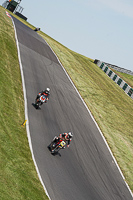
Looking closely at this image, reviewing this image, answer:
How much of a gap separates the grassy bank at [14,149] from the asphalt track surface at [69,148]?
0.80 meters

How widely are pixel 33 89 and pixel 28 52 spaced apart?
9.42 meters

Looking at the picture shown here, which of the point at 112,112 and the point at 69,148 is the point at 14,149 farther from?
the point at 112,112

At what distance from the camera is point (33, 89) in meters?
22.5

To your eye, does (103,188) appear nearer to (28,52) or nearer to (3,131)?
(3,131)

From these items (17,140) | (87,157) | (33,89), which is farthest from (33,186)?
(33,89)

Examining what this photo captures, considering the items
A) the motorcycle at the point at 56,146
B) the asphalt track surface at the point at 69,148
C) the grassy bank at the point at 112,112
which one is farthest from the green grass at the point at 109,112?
the motorcycle at the point at 56,146

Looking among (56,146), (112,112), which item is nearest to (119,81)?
(112,112)

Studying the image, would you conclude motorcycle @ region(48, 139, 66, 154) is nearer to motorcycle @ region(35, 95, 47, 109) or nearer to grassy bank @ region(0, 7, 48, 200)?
grassy bank @ region(0, 7, 48, 200)

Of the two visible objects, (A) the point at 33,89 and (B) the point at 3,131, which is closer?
(B) the point at 3,131

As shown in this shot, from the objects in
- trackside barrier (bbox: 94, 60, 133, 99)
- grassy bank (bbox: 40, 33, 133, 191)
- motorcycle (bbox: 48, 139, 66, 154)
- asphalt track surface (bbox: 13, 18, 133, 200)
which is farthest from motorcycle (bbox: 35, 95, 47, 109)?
trackside barrier (bbox: 94, 60, 133, 99)

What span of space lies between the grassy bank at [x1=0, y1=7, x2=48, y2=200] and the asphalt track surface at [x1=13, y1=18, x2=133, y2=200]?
0.80m

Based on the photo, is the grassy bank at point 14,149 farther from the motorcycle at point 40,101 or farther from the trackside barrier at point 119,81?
the trackside barrier at point 119,81

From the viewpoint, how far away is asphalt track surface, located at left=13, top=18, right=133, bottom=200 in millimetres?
14734

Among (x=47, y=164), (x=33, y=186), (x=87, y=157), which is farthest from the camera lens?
(x=87, y=157)
